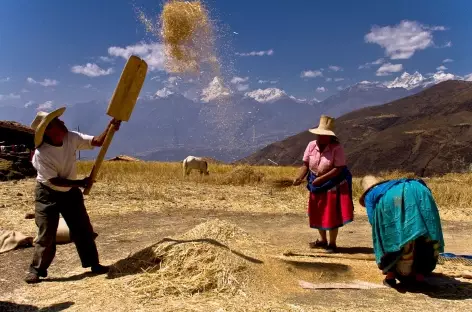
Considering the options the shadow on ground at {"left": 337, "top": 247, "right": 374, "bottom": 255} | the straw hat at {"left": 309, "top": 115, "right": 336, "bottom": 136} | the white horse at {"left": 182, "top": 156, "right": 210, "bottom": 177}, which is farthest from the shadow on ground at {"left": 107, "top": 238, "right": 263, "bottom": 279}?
the white horse at {"left": 182, "top": 156, "right": 210, "bottom": 177}

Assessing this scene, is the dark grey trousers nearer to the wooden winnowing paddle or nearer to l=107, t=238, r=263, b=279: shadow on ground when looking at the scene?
the wooden winnowing paddle

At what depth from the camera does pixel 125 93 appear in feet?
15.9

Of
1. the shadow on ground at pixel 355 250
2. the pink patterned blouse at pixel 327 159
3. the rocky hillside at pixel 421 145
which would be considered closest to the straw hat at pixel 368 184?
the pink patterned blouse at pixel 327 159

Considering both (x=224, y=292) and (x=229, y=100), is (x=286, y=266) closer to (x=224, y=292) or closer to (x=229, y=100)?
(x=224, y=292)

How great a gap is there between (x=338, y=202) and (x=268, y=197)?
5.91 m

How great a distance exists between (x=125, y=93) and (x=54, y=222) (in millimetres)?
1477

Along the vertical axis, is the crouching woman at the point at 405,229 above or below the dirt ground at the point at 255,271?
above

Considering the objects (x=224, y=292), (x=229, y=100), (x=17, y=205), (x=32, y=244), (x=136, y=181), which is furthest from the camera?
(x=136, y=181)

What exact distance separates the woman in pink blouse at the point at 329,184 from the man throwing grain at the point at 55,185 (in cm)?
247

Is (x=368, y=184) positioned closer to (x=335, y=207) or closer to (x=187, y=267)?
(x=335, y=207)

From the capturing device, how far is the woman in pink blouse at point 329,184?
18.5ft

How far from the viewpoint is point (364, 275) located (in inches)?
193

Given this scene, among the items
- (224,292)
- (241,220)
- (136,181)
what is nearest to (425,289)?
(224,292)

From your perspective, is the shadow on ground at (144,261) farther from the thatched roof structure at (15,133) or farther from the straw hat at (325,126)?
the thatched roof structure at (15,133)
